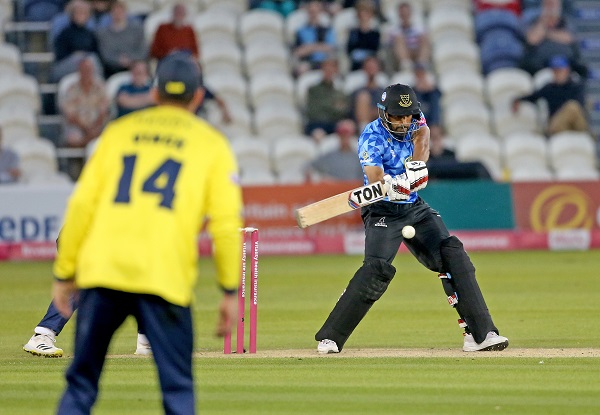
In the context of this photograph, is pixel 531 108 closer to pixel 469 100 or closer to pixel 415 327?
pixel 469 100

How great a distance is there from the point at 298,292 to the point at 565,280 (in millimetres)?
2851

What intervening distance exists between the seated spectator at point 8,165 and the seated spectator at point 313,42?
450cm

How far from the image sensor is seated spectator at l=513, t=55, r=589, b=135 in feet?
57.2

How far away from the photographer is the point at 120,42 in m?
17.4

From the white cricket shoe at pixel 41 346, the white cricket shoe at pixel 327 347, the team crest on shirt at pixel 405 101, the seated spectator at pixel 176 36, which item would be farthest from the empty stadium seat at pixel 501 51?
the white cricket shoe at pixel 41 346

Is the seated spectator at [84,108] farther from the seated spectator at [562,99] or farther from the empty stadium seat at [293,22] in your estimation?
the seated spectator at [562,99]

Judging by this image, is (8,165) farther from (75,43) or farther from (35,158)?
(75,43)

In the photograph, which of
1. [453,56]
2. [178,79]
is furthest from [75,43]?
[178,79]

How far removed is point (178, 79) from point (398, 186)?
3.40m

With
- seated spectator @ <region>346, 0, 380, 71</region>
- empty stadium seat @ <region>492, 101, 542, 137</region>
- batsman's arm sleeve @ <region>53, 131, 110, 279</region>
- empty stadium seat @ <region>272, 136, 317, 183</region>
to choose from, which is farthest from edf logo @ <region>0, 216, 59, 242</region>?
batsman's arm sleeve @ <region>53, 131, 110, 279</region>

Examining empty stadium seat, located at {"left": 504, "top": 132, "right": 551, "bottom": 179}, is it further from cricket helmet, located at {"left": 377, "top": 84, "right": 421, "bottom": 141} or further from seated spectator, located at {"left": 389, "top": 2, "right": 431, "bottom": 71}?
cricket helmet, located at {"left": 377, "top": 84, "right": 421, "bottom": 141}

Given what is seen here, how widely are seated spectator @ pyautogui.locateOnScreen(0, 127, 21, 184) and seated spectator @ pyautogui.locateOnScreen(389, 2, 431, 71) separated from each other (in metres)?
5.75

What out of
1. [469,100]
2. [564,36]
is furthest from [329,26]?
[564,36]

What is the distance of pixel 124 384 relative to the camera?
677 centimetres
